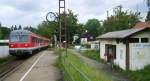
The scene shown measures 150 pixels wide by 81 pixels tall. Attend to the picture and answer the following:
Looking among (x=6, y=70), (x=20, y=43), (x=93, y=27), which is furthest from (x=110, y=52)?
(x=93, y=27)

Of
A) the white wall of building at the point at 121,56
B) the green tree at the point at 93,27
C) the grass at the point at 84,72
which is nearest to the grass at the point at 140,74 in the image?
the white wall of building at the point at 121,56

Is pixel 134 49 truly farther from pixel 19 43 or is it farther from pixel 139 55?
pixel 19 43

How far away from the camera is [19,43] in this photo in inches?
1499

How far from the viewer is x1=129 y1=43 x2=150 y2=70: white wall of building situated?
87.5ft

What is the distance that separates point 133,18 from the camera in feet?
248

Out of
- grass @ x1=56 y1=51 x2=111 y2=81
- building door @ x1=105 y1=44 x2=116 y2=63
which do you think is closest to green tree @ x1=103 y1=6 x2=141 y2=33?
building door @ x1=105 y1=44 x2=116 y2=63

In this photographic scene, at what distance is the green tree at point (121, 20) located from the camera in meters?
70.4

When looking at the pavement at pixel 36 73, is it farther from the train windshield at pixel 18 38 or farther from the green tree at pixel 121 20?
the green tree at pixel 121 20

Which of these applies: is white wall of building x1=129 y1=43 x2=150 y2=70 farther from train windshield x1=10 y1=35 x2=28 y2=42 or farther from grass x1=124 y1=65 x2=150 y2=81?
train windshield x1=10 y1=35 x2=28 y2=42

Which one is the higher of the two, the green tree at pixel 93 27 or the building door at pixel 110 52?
the green tree at pixel 93 27

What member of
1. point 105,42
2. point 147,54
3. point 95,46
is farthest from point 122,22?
point 147,54

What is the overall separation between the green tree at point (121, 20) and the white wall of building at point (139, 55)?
42.6m

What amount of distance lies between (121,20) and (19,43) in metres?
38.0

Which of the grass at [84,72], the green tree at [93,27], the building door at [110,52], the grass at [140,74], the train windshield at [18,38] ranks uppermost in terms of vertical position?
the green tree at [93,27]
